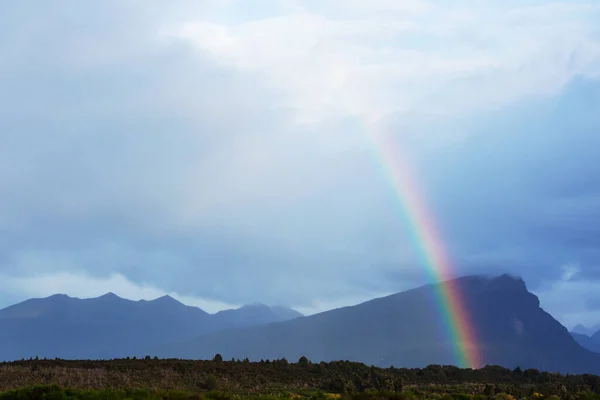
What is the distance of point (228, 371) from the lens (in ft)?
180

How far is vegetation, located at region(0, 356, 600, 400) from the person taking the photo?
109 ft

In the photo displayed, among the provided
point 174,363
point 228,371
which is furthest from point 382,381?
point 174,363

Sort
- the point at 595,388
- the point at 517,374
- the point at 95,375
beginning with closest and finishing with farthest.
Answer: the point at 95,375 → the point at 595,388 → the point at 517,374

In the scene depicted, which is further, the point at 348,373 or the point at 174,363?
the point at 348,373

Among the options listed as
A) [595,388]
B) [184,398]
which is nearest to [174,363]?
[184,398]

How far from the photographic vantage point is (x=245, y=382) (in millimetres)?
51281

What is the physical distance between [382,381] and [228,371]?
15401 mm

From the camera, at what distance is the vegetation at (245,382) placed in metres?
33.2

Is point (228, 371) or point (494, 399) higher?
point (228, 371)

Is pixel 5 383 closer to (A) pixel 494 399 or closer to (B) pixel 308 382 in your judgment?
(B) pixel 308 382

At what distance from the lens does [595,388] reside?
58.2 m

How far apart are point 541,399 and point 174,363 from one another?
31192 millimetres

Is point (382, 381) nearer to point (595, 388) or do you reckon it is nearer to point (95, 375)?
point (95, 375)

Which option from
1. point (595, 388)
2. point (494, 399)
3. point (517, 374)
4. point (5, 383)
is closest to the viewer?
point (494, 399)
